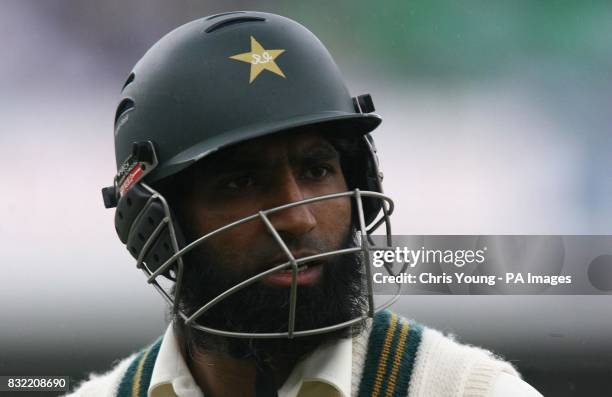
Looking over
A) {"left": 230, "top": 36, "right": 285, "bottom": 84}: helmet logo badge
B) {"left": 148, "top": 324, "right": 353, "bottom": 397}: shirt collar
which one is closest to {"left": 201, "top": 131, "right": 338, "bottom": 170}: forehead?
{"left": 230, "top": 36, "right": 285, "bottom": 84}: helmet logo badge

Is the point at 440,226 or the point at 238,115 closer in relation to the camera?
the point at 238,115

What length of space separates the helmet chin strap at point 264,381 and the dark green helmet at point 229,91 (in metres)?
0.37

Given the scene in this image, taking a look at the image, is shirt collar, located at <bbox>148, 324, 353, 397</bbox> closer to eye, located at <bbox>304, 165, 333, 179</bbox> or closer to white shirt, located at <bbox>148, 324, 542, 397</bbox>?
white shirt, located at <bbox>148, 324, 542, 397</bbox>

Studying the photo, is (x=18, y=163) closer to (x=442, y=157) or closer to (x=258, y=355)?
(x=442, y=157)

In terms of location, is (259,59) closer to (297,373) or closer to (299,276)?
(299,276)

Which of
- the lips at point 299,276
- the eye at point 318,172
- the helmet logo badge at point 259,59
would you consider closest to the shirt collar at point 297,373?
the lips at point 299,276

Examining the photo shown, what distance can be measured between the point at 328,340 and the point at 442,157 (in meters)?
1.62

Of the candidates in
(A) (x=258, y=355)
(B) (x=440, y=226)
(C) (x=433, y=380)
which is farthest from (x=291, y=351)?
(B) (x=440, y=226)

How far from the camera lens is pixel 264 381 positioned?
164 cm

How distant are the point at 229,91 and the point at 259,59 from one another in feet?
0.28

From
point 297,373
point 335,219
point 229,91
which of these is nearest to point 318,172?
point 335,219

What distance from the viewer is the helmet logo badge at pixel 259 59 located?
66.9 inches

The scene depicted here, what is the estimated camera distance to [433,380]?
1.57m

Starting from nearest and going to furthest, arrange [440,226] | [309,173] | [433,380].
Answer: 1. [433,380]
2. [309,173]
3. [440,226]
